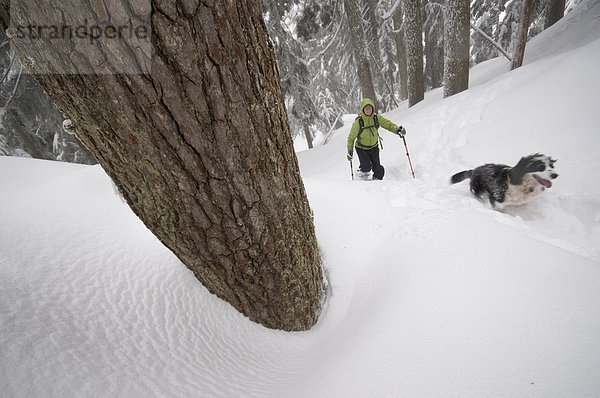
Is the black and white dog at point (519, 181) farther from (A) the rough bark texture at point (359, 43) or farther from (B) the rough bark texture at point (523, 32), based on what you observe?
(A) the rough bark texture at point (359, 43)

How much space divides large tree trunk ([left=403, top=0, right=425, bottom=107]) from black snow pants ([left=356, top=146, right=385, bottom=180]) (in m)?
5.63

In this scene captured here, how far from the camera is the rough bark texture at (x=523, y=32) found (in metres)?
6.63

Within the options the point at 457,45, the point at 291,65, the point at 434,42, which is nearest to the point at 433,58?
the point at 434,42

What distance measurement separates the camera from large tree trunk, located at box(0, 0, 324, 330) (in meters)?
0.87

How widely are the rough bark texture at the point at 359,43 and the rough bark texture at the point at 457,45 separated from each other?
2652mm

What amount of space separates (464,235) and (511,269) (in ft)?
1.71

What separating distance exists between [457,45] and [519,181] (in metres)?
6.05

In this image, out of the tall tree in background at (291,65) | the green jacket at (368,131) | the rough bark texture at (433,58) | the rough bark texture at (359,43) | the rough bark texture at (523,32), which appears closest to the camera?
the green jacket at (368,131)

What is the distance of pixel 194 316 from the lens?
1.62m

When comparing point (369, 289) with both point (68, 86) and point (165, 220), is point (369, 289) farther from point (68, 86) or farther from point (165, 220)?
point (68, 86)

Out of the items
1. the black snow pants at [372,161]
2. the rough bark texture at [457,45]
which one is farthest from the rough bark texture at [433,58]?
the black snow pants at [372,161]

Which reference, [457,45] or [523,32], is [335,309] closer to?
[457,45]

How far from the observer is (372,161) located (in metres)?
5.62

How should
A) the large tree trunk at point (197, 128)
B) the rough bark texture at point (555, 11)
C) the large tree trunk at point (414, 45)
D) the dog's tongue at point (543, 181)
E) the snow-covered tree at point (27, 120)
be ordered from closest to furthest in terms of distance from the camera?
the large tree trunk at point (197, 128) → the dog's tongue at point (543, 181) → the snow-covered tree at point (27, 120) → the large tree trunk at point (414, 45) → the rough bark texture at point (555, 11)
